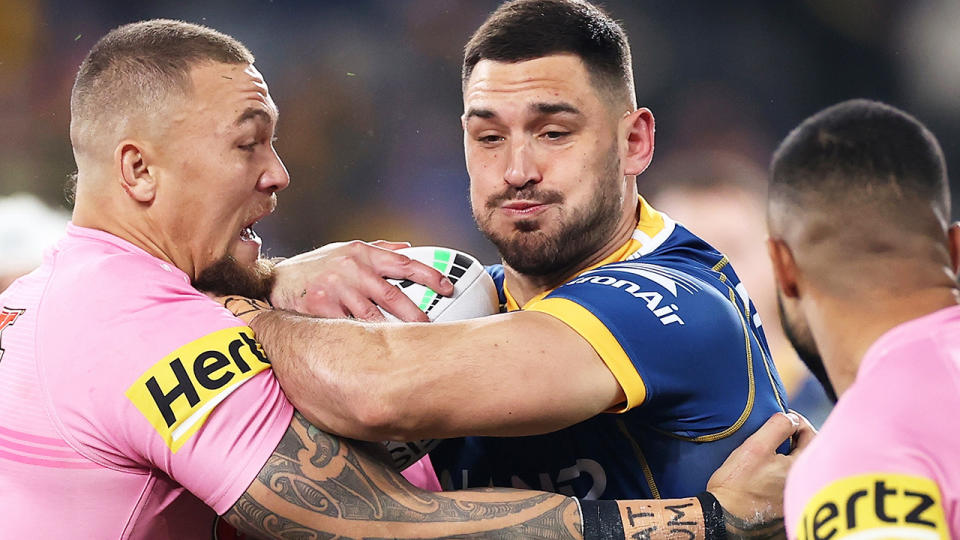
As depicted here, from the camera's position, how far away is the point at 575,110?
317cm

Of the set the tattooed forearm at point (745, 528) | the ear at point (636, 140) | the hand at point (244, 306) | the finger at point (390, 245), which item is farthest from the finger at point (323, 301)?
the tattooed forearm at point (745, 528)

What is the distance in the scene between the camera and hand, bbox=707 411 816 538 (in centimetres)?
257

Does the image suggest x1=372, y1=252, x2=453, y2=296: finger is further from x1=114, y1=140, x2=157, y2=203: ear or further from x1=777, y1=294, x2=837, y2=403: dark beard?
x1=777, y1=294, x2=837, y2=403: dark beard

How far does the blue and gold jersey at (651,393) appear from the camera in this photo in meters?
2.58

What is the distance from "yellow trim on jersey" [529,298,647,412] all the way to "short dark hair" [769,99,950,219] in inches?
34.0

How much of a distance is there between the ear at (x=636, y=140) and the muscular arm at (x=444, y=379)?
3.38 feet

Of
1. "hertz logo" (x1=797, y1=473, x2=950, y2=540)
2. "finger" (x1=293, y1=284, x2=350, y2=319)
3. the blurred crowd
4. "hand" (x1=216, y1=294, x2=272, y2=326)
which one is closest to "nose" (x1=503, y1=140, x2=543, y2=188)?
"finger" (x1=293, y1=284, x2=350, y2=319)

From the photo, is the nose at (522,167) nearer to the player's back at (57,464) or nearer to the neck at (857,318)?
Result: the player's back at (57,464)

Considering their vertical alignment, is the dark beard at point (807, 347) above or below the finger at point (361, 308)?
above

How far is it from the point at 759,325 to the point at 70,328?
2.13 meters

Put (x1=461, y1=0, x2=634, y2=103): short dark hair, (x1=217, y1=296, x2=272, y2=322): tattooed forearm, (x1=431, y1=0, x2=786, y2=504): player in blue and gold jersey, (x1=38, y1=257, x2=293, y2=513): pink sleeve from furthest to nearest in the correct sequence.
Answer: (x1=461, y1=0, x2=634, y2=103): short dark hair → (x1=217, y1=296, x2=272, y2=322): tattooed forearm → (x1=431, y1=0, x2=786, y2=504): player in blue and gold jersey → (x1=38, y1=257, x2=293, y2=513): pink sleeve

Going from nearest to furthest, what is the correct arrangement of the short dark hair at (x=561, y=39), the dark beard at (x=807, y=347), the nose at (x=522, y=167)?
the dark beard at (x=807, y=347) < the nose at (x=522, y=167) < the short dark hair at (x=561, y=39)

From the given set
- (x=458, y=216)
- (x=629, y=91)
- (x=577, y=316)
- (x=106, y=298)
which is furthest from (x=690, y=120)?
(x=106, y=298)

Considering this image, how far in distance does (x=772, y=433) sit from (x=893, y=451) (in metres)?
1.27
